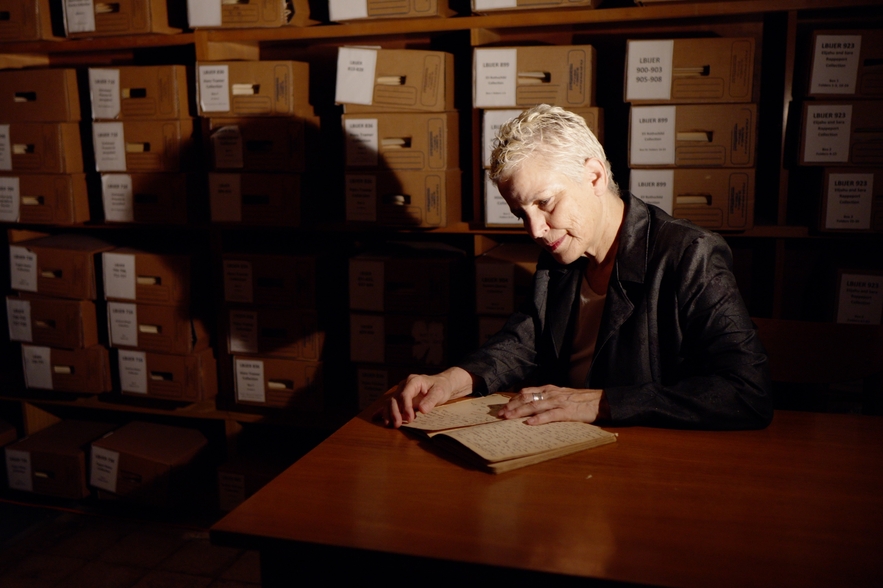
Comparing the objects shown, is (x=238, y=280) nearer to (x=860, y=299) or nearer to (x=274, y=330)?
(x=274, y=330)

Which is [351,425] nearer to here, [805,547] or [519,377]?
[519,377]

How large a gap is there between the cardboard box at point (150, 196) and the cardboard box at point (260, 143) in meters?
0.16

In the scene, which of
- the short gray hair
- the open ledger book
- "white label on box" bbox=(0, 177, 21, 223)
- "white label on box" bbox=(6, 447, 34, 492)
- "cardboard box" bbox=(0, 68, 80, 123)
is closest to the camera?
the open ledger book

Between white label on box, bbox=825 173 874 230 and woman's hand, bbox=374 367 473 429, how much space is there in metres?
1.09

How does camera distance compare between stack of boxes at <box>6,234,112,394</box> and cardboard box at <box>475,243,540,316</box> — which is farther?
stack of boxes at <box>6,234,112,394</box>

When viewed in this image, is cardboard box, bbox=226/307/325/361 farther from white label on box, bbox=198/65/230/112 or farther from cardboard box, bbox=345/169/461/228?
white label on box, bbox=198/65/230/112

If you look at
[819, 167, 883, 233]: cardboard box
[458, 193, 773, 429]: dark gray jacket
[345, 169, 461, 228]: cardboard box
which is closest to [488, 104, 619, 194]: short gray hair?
[458, 193, 773, 429]: dark gray jacket


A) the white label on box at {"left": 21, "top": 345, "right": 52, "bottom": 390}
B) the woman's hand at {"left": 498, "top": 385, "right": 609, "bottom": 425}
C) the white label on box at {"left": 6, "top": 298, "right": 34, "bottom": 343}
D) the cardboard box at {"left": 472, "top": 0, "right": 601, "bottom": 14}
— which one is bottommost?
the white label on box at {"left": 21, "top": 345, "right": 52, "bottom": 390}

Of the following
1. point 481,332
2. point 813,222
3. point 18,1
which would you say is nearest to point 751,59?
point 813,222

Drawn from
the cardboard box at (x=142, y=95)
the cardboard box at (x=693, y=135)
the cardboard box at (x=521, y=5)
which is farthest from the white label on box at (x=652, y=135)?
the cardboard box at (x=142, y=95)

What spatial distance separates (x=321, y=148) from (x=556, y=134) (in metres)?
1.18

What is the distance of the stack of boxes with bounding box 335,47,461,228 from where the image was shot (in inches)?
81.8

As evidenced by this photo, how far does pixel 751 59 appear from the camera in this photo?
6.07 ft

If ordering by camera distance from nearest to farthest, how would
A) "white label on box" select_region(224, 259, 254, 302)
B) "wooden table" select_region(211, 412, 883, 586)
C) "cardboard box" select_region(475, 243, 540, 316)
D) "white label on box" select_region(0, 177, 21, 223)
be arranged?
1. "wooden table" select_region(211, 412, 883, 586)
2. "cardboard box" select_region(475, 243, 540, 316)
3. "white label on box" select_region(224, 259, 254, 302)
4. "white label on box" select_region(0, 177, 21, 223)
